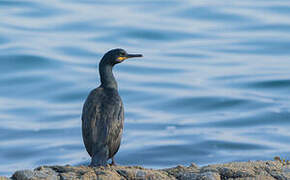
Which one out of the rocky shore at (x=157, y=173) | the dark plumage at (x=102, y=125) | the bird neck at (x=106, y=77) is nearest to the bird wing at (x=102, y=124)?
the dark plumage at (x=102, y=125)

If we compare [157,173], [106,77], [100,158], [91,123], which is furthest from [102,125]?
[157,173]

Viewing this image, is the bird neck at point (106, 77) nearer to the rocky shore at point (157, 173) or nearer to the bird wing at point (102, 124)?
the bird wing at point (102, 124)

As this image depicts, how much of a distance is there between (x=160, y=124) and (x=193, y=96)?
2.32 m

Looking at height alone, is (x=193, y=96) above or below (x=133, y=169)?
above

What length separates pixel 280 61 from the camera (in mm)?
22547

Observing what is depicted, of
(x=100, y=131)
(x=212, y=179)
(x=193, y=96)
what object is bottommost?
(x=212, y=179)

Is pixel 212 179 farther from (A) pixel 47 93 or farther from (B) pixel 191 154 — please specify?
(A) pixel 47 93

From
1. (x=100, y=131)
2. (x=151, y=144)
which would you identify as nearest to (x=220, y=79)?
(x=151, y=144)

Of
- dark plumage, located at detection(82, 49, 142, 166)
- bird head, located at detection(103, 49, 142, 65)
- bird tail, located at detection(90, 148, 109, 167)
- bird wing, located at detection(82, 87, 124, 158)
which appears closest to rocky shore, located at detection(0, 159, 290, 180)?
bird tail, located at detection(90, 148, 109, 167)

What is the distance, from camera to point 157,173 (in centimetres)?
721

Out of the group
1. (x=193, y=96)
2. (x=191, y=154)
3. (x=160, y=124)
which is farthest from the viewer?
(x=193, y=96)

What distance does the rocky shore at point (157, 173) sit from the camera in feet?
23.0

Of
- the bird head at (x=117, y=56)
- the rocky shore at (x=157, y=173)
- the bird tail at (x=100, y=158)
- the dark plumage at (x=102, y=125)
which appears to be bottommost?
the rocky shore at (x=157, y=173)

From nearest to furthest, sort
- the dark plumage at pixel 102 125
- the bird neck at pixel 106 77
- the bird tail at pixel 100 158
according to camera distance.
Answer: the bird tail at pixel 100 158
the dark plumage at pixel 102 125
the bird neck at pixel 106 77
